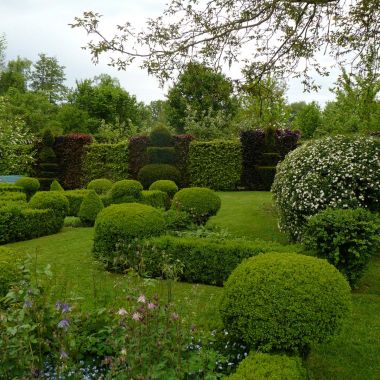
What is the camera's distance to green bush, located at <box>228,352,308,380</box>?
9.52 feet

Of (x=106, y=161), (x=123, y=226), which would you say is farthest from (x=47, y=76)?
(x=123, y=226)

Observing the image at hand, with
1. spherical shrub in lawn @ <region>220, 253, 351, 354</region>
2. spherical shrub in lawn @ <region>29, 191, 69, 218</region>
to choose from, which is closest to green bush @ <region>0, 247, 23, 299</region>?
spherical shrub in lawn @ <region>220, 253, 351, 354</region>

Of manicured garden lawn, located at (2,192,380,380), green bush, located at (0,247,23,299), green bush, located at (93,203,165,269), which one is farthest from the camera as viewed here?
green bush, located at (93,203,165,269)

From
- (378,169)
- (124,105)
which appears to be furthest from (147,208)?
(124,105)

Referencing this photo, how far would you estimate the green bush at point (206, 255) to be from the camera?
21.4ft

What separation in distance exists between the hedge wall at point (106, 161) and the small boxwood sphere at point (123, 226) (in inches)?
533

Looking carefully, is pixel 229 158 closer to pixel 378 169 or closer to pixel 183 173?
pixel 183 173

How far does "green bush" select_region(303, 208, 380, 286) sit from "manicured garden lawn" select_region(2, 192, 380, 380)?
0.50 meters

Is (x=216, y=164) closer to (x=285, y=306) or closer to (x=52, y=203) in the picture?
(x=52, y=203)

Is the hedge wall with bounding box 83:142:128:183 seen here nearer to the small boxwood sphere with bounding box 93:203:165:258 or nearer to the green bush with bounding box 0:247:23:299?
the small boxwood sphere with bounding box 93:203:165:258

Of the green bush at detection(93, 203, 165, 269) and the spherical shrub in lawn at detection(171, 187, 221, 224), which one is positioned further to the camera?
the spherical shrub in lawn at detection(171, 187, 221, 224)

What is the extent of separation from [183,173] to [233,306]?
16528 mm

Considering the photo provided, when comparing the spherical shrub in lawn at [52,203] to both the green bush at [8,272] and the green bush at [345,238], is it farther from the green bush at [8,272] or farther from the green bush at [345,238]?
the green bush at [345,238]

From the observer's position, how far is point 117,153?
2098 cm
